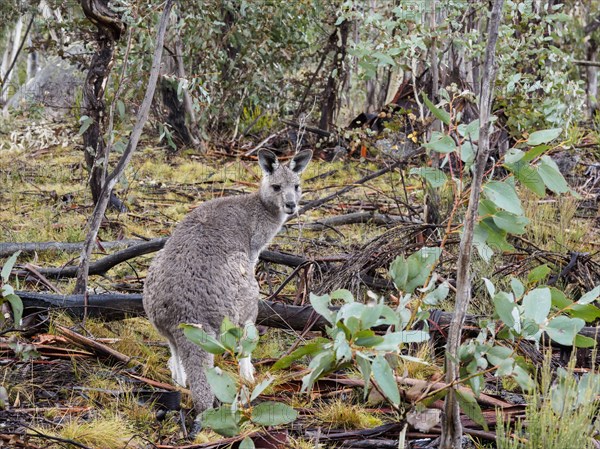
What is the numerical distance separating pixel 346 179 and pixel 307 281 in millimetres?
4093

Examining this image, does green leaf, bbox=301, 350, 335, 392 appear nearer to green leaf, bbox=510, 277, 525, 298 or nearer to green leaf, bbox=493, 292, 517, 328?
green leaf, bbox=493, 292, 517, 328

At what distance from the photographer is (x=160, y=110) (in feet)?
35.6

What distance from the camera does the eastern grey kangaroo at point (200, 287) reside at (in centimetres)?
391

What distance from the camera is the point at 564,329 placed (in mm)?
2965

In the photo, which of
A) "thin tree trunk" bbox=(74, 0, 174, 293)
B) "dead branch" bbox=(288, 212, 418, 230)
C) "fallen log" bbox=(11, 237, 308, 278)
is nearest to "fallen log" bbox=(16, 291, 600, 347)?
"thin tree trunk" bbox=(74, 0, 174, 293)

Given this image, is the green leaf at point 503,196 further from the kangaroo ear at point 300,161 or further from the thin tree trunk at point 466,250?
the kangaroo ear at point 300,161

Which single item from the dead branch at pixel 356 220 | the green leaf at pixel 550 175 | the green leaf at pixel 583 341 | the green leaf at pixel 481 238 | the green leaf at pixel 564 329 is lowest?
the dead branch at pixel 356 220

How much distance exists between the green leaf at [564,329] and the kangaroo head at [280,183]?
3.05 metres

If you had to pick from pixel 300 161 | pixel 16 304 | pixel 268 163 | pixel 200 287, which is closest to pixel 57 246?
pixel 268 163

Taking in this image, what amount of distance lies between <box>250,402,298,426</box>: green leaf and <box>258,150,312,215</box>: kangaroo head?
9.35ft

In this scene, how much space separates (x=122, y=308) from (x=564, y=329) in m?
2.79

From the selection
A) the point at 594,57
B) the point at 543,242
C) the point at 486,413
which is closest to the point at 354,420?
the point at 486,413

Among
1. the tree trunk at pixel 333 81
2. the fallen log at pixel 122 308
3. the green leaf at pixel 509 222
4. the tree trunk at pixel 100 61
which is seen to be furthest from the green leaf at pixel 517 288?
the tree trunk at pixel 333 81

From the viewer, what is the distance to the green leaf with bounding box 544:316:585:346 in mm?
2926
